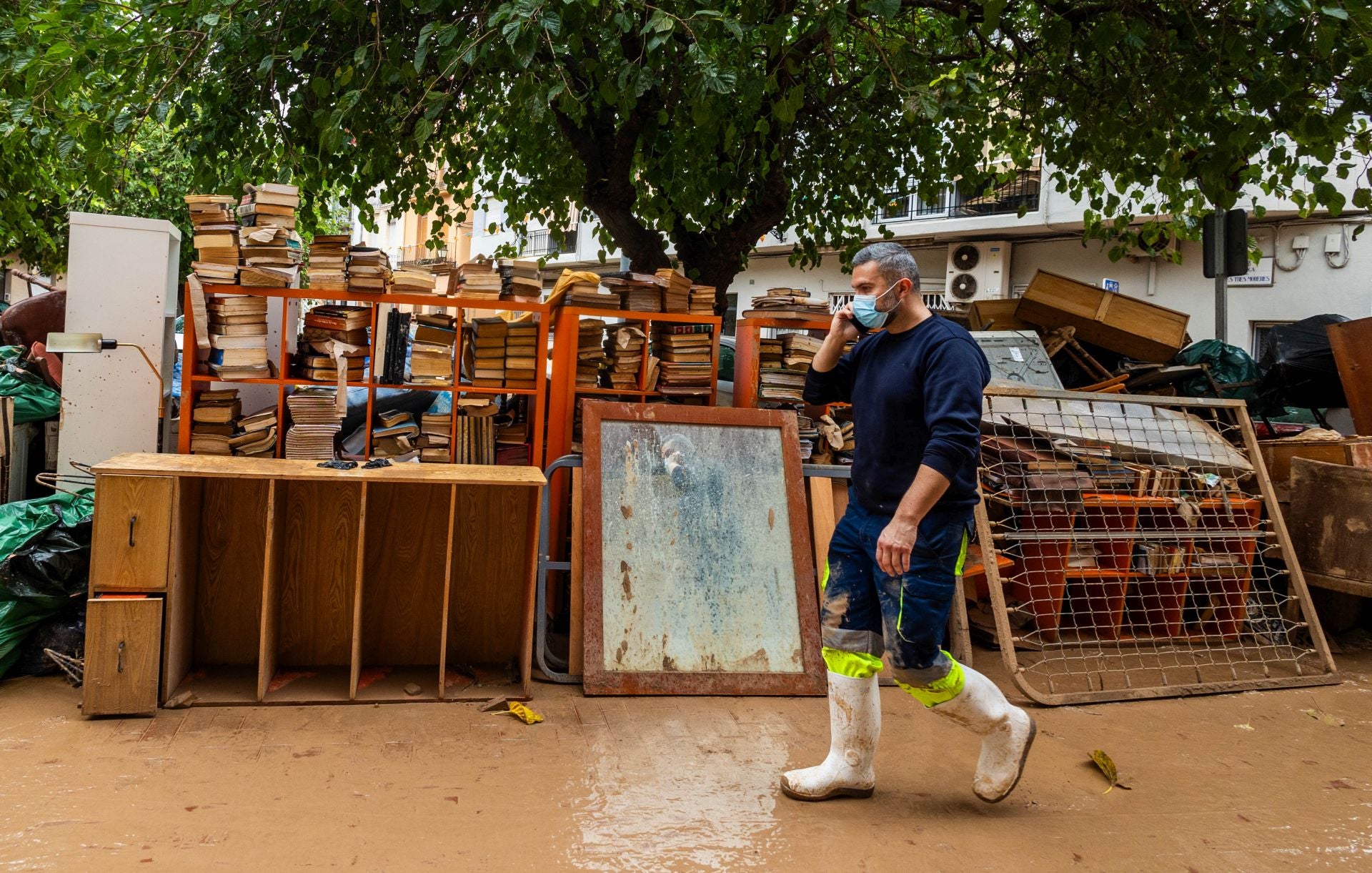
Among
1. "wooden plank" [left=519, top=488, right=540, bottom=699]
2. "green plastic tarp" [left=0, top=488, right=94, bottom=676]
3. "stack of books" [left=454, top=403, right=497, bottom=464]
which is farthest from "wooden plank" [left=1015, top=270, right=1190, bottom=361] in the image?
"green plastic tarp" [left=0, top=488, right=94, bottom=676]

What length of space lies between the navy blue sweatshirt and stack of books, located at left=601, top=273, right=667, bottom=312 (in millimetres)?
2529

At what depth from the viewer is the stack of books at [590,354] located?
625 cm

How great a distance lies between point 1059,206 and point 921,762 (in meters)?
16.9

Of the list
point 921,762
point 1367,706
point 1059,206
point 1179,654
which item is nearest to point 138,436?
point 921,762

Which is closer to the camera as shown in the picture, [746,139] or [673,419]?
[673,419]

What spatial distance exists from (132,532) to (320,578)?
41.5 inches

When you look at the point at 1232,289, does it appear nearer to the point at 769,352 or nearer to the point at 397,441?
the point at 769,352

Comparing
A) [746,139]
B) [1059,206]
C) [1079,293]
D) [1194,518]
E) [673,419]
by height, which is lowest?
[1194,518]

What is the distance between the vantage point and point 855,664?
376cm

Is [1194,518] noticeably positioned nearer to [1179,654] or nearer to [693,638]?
[1179,654]

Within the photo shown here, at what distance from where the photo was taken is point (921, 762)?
4391 mm

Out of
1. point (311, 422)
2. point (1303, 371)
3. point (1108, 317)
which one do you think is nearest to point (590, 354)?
point (311, 422)

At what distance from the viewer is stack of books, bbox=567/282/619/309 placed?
6.03 m

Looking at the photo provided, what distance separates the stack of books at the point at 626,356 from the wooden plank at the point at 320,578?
182 centimetres
